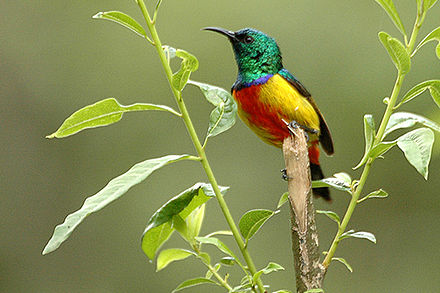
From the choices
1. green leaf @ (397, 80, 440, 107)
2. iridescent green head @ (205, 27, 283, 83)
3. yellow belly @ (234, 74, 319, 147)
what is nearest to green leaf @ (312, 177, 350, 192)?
green leaf @ (397, 80, 440, 107)

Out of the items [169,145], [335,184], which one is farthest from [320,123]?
[169,145]

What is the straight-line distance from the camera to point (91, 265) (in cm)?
779

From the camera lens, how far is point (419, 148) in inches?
52.6

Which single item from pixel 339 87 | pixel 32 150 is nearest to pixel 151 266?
pixel 32 150

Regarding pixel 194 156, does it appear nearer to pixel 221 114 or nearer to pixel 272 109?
pixel 221 114

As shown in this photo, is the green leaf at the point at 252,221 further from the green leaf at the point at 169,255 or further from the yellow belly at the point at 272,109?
the yellow belly at the point at 272,109

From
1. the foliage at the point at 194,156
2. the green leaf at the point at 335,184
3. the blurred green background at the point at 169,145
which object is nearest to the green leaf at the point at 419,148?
the foliage at the point at 194,156

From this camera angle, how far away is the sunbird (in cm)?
264

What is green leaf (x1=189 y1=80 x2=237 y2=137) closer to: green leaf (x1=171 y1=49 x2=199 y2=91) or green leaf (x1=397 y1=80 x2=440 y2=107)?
green leaf (x1=171 y1=49 x2=199 y2=91)

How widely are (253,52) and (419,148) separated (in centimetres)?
151

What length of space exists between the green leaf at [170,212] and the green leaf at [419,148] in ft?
1.43

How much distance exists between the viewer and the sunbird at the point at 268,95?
264cm

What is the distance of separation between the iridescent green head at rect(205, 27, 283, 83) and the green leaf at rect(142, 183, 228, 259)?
1.28m

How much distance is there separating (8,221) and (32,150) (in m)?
0.96
